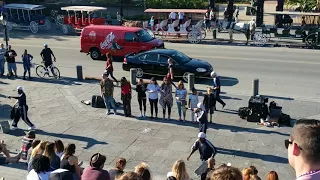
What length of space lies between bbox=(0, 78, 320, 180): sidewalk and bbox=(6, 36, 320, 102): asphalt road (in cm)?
171

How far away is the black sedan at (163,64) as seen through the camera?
1972 centimetres

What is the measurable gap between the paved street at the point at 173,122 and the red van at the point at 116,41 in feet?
2.56

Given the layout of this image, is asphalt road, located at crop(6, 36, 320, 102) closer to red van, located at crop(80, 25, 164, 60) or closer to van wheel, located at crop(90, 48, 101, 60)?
van wheel, located at crop(90, 48, 101, 60)

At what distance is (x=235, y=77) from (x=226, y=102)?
13.2 ft

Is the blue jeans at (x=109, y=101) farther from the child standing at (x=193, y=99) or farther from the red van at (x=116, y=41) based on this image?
the red van at (x=116, y=41)

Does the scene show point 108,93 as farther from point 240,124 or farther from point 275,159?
point 275,159

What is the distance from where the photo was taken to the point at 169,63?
62.2 feet

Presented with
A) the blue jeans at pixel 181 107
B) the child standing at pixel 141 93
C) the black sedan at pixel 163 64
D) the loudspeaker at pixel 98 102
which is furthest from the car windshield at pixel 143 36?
the blue jeans at pixel 181 107

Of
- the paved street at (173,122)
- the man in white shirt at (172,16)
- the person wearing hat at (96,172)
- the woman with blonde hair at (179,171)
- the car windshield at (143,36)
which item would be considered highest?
the man in white shirt at (172,16)

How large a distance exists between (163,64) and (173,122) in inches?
221

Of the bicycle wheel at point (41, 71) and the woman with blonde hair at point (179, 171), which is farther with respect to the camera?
the bicycle wheel at point (41, 71)

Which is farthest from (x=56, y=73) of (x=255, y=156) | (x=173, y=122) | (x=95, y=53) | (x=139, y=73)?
(x=255, y=156)

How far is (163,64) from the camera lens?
20.2 m

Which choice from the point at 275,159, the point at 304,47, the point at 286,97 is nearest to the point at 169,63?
the point at 286,97
